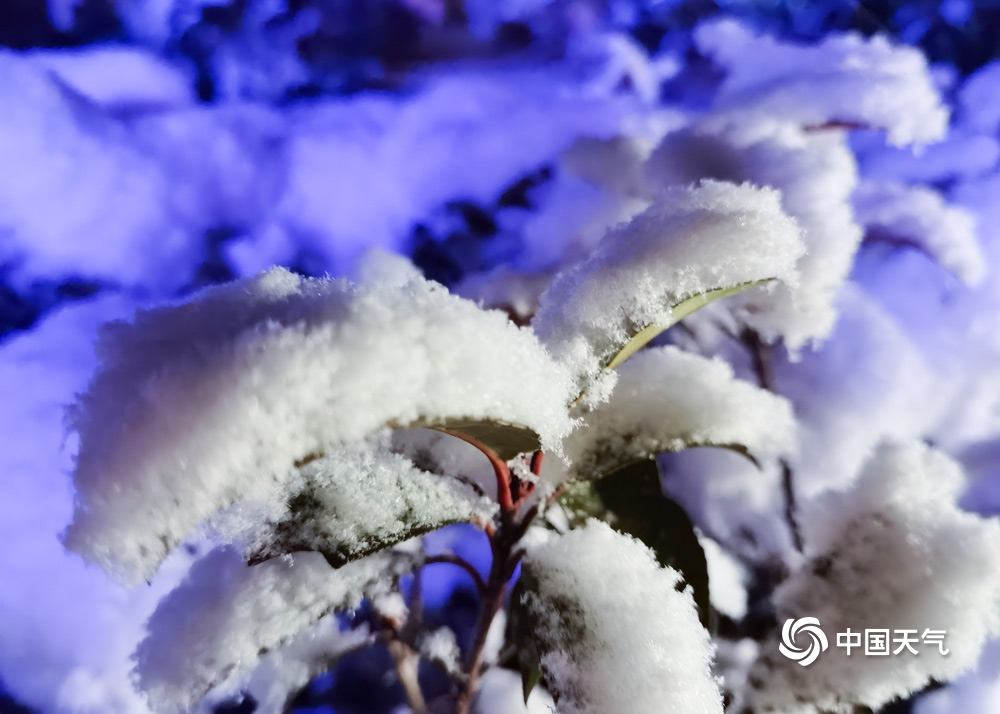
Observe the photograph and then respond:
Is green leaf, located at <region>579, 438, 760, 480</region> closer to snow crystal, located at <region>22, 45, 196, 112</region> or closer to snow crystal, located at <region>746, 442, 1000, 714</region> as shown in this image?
snow crystal, located at <region>746, 442, 1000, 714</region>

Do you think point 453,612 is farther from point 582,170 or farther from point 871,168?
point 871,168

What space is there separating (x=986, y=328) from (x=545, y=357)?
20.6 inches

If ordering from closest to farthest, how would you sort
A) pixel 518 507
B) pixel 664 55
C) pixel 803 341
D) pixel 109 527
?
1. pixel 109 527
2. pixel 518 507
3. pixel 803 341
4. pixel 664 55

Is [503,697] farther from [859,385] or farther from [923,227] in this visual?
[923,227]

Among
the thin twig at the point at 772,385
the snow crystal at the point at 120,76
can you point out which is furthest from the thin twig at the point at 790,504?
the snow crystal at the point at 120,76

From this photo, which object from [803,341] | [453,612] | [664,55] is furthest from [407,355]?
[664,55]

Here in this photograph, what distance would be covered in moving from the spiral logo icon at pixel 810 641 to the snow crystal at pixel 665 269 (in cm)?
24

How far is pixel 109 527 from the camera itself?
0.15 m

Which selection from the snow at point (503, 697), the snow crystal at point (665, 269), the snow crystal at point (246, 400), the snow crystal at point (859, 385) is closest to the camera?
the snow crystal at point (246, 400)

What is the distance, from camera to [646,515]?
Answer: 34 centimetres

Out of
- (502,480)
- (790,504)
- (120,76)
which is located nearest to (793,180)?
(790,504)

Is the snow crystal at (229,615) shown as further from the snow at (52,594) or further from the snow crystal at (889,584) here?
the snow crystal at (889,584)

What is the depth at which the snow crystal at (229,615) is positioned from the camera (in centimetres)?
28

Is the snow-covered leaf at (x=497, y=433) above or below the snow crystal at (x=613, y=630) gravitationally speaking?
above
